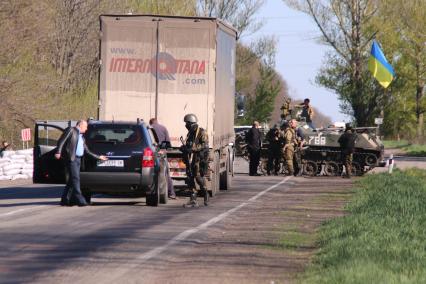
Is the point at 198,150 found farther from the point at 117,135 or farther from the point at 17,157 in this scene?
the point at 17,157

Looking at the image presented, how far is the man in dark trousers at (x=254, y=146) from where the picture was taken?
3822 centimetres

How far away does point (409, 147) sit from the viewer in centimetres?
7600

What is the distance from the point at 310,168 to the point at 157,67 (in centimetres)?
1702

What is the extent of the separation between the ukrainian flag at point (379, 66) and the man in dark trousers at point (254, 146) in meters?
9.88

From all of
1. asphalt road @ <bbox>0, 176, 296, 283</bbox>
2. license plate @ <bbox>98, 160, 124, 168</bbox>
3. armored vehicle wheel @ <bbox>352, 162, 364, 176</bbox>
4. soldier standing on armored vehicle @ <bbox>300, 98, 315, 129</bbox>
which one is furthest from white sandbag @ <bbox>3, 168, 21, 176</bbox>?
license plate @ <bbox>98, 160, 124, 168</bbox>

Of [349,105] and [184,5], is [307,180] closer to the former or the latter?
[184,5]

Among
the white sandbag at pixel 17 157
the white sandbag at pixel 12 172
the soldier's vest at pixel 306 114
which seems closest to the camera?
the white sandbag at pixel 12 172

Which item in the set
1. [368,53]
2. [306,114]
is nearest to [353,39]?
[368,53]

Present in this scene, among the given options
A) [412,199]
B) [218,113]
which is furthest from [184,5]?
[412,199]

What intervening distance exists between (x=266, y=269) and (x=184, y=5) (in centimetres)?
5245

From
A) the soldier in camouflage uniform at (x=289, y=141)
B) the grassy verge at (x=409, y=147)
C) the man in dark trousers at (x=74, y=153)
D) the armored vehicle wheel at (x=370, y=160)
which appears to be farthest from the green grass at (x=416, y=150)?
the man in dark trousers at (x=74, y=153)

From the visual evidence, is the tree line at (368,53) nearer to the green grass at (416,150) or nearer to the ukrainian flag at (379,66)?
the green grass at (416,150)

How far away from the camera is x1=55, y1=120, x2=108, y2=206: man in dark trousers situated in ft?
69.7

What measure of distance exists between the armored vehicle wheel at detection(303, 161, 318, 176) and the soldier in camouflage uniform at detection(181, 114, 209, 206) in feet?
60.6
